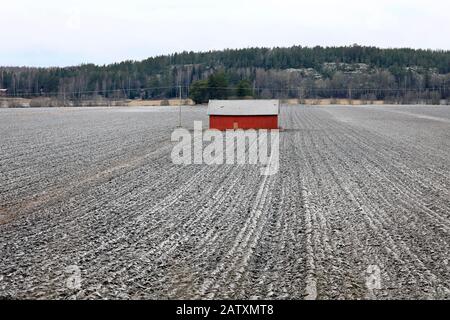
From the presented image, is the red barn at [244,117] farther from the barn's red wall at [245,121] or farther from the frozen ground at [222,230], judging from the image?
the frozen ground at [222,230]

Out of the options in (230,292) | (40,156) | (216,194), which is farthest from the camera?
(40,156)

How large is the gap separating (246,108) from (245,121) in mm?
1124

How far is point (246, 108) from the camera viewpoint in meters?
44.9

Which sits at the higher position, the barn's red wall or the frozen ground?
the barn's red wall

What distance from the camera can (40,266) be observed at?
9203 millimetres

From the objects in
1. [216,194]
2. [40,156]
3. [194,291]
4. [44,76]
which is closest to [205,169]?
[216,194]

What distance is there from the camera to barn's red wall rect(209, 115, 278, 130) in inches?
1753

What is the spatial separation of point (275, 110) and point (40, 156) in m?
23.2

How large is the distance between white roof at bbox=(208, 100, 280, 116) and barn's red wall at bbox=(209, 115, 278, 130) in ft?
1.04

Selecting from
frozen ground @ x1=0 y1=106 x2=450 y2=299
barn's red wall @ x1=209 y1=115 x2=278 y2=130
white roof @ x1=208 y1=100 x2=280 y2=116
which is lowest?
frozen ground @ x1=0 y1=106 x2=450 y2=299

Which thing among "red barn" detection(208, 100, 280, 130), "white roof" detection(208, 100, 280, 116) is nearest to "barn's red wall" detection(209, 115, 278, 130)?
"red barn" detection(208, 100, 280, 130)

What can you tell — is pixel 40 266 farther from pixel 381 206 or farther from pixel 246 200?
pixel 381 206

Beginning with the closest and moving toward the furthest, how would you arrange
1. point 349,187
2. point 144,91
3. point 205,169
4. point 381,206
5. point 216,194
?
point 381,206 → point 216,194 → point 349,187 → point 205,169 → point 144,91

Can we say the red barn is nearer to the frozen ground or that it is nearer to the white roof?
the white roof
